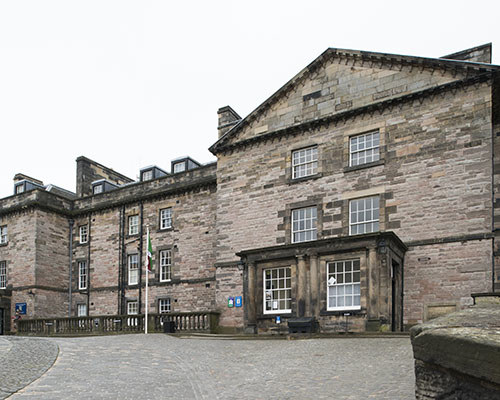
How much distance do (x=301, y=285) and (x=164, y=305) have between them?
42.2 feet

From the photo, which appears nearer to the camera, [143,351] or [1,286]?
[143,351]

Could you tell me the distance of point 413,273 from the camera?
1925 cm

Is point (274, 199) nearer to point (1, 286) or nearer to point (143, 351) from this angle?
point (143, 351)

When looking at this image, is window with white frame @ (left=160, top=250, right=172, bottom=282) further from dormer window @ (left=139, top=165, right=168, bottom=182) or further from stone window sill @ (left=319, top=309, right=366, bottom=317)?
stone window sill @ (left=319, top=309, right=366, bottom=317)

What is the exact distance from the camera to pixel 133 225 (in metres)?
32.4

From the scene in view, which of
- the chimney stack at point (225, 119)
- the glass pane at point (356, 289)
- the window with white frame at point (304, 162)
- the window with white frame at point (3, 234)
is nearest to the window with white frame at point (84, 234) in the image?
the window with white frame at point (3, 234)

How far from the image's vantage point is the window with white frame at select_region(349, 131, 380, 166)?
21203mm

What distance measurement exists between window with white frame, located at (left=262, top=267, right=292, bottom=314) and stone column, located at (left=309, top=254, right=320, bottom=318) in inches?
46.2

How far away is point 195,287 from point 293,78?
12.5m

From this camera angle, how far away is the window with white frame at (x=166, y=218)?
101ft

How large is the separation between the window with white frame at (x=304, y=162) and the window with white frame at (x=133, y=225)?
13.0 meters

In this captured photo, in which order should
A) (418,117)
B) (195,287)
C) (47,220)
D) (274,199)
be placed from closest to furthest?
1. (418,117)
2. (274,199)
3. (195,287)
4. (47,220)

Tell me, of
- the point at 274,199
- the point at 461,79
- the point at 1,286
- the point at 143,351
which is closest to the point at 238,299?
the point at 274,199

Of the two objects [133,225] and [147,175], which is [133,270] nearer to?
[133,225]
